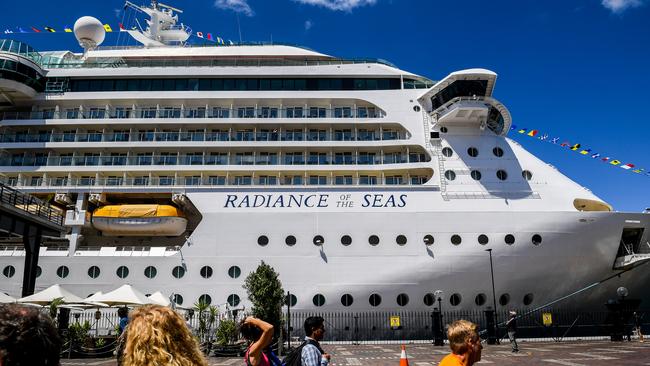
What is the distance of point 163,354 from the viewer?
2684mm

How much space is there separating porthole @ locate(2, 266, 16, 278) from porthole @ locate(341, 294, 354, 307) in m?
15.0

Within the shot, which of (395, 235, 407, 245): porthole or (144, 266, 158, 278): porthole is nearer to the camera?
(395, 235, 407, 245): porthole

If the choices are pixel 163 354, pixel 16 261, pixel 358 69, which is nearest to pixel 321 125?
pixel 358 69

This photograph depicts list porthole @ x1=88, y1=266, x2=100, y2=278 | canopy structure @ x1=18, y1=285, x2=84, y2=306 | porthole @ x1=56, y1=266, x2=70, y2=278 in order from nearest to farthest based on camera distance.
Result: canopy structure @ x1=18, y1=285, x2=84, y2=306
porthole @ x1=88, y1=266, x2=100, y2=278
porthole @ x1=56, y1=266, x2=70, y2=278

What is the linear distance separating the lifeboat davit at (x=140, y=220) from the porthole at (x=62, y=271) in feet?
7.51

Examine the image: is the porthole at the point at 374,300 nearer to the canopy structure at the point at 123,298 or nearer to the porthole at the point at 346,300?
the porthole at the point at 346,300

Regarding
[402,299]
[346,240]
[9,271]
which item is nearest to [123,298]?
[9,271]

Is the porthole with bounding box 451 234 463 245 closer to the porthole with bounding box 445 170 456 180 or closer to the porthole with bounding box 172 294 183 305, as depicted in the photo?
the porthole with bounding box 445 170 456 180

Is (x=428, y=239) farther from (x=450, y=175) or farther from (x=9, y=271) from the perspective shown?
(x=9, y=271)

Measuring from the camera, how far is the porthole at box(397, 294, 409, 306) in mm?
20688

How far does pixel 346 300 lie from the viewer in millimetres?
20766

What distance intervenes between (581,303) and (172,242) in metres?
19.0

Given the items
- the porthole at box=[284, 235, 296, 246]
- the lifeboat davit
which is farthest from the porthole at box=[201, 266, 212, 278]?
the porthole at box=[284, 235, 296, 246]

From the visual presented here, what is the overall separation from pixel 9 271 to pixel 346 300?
50.3 feet
